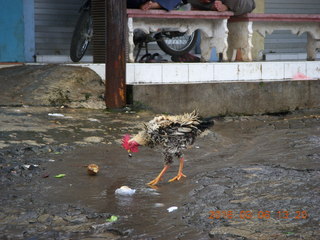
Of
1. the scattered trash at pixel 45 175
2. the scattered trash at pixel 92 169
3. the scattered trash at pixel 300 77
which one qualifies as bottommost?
the scattered trash at pixel 45 175

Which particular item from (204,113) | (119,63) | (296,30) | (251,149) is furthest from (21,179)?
(296,30)

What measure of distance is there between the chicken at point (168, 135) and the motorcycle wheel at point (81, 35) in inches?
255

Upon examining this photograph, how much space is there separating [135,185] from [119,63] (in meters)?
3.97

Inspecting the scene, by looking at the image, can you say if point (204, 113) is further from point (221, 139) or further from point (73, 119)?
point (73, 119)

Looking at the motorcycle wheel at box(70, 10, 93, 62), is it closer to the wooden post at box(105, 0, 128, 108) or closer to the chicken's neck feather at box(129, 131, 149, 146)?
the wooden post at box(105, 0, 128, 108)

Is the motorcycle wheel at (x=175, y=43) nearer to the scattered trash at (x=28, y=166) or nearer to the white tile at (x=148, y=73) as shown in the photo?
the white tile at (x=148, y=73)

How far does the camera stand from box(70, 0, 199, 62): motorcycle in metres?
12.3

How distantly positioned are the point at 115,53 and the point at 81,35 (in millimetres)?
2961

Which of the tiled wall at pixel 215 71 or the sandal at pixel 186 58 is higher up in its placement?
the sandal at pixel 186 58

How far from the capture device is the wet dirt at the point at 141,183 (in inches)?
181

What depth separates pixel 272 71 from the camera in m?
11.8

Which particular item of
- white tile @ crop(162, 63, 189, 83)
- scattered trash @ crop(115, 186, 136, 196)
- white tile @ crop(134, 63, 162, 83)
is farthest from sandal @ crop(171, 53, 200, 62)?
scattered trash @ crop(115, 186, 136, 196)

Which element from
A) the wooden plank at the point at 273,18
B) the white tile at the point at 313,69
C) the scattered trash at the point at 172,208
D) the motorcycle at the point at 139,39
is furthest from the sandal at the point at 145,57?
the scattered trash at the point at 172,208

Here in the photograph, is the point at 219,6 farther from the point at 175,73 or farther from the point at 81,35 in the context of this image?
the point at 81,35
